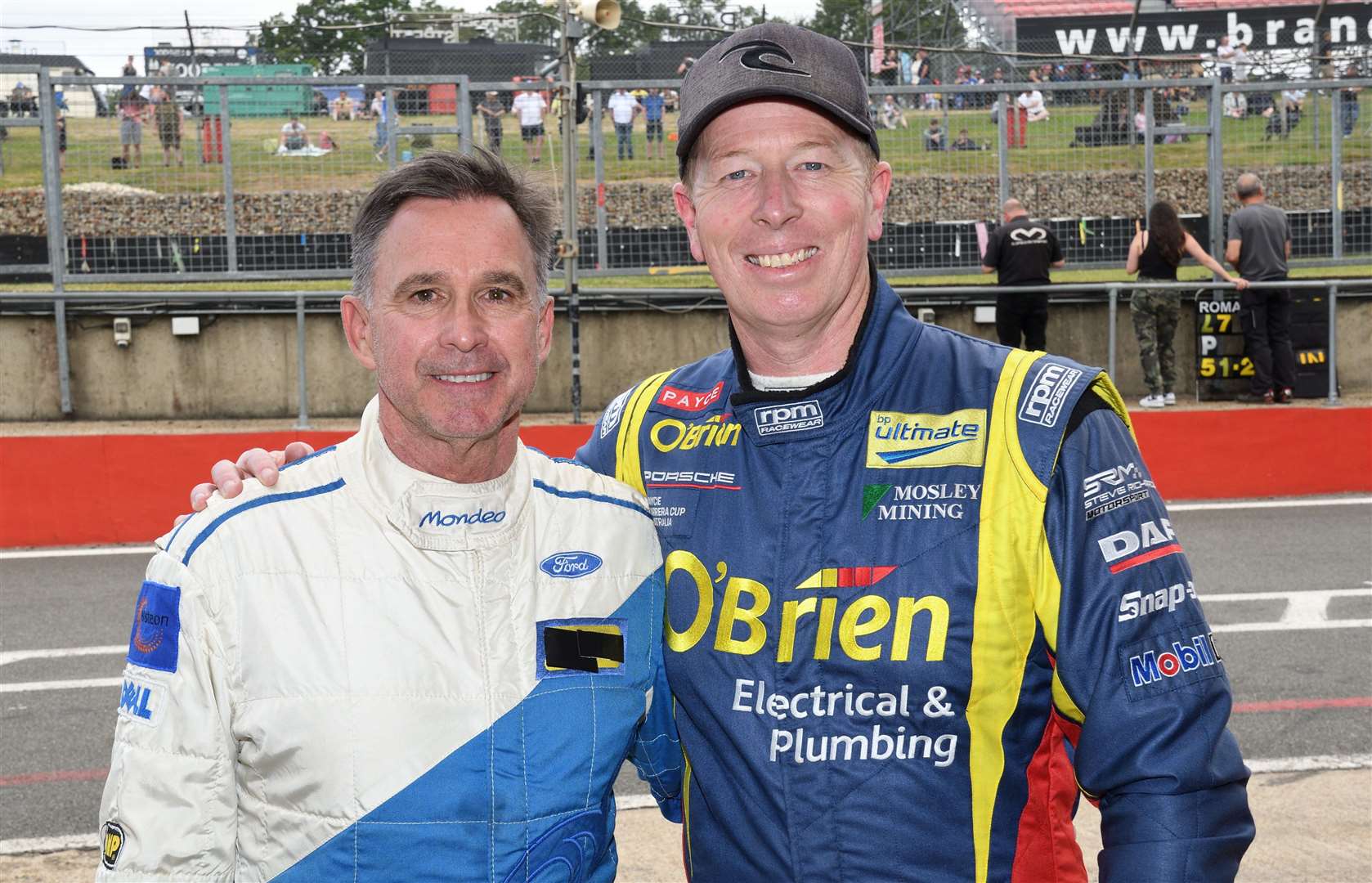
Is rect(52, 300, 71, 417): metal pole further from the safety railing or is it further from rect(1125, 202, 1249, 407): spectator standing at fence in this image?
rect(1125, 202, 1249, 407): spectator standing at fence

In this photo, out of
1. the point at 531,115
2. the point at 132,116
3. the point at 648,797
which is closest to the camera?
the point at 648,797

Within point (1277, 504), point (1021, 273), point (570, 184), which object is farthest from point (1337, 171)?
point (570, 184)

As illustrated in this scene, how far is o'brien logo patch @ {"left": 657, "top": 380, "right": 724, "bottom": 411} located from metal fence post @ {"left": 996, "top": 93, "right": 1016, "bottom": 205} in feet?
38.4

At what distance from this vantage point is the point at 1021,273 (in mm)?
13250

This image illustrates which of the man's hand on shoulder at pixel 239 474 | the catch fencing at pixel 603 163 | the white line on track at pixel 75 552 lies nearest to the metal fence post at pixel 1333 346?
the catch fencing at pixel 603 163

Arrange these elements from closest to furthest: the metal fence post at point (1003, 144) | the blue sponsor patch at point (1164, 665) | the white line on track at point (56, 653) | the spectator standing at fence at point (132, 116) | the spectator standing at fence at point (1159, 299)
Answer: the blue sponsor patch at point (1164, 665), the white line on track at point (56, 653), the spectator standing at fence at point (132, 116), the spectator standing at fence at point (1159, 299), the metal fence post at point (1003, 144)

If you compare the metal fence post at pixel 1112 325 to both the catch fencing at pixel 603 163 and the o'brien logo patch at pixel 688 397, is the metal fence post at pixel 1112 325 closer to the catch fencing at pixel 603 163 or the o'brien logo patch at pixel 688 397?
the catch fencing at pixel 603 163

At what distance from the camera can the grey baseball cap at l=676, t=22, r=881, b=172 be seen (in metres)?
2.44

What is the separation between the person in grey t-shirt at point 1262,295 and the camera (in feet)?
42.7

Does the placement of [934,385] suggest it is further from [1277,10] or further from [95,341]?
[1277,10]

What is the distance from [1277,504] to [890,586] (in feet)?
33.1

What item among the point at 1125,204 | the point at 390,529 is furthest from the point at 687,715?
the point at 1125,204

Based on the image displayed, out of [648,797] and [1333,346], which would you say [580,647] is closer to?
[648,797]

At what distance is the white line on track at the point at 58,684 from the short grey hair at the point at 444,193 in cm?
512
